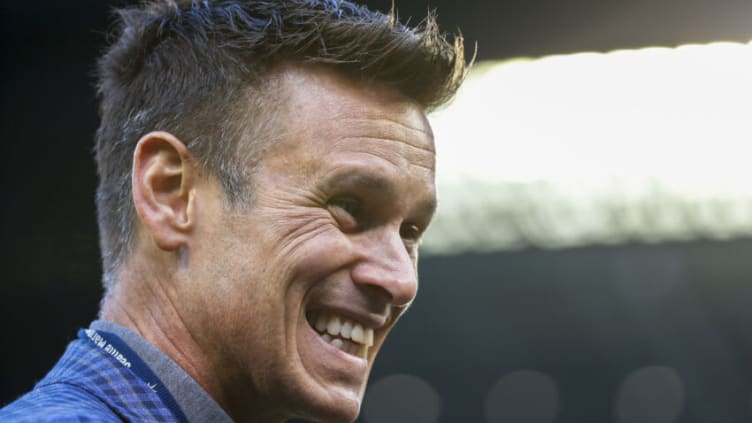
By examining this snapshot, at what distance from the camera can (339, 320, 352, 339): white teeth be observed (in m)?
1.51

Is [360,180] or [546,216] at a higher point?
[546,216]

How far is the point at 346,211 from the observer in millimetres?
1546

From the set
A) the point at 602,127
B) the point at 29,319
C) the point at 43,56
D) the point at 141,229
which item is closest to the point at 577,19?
the point at 602,127

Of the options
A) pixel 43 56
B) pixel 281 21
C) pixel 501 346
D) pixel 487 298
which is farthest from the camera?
pixel 501 346

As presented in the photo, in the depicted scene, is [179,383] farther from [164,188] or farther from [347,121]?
[347,121]

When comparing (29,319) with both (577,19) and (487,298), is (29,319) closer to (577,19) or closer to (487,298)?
(577,19)

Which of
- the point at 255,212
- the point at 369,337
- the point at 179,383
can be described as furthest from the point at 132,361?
the point at 369,337

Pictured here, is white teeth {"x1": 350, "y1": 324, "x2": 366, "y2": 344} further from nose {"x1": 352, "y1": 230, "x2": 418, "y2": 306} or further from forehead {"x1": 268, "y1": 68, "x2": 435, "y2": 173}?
forehead {"x1": 268, "y1": 68, "x2": 435, "y2": 173}

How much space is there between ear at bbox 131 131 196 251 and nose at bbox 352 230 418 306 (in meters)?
0.29

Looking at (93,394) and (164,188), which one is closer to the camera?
(93,394)

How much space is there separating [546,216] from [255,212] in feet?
15.9

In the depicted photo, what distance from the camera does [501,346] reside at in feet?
27.6

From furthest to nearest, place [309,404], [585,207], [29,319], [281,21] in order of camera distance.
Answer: [585,207], [29,319], [281,21], [309,404]

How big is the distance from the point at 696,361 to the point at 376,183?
732cm
